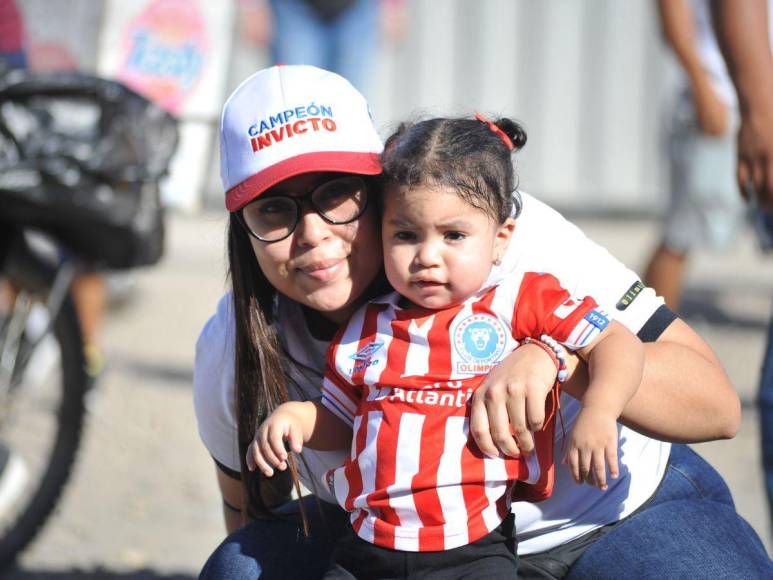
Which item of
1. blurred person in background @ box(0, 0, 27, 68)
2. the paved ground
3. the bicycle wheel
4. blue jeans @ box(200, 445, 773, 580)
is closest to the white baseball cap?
the paved ground

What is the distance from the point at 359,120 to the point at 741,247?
239 inches

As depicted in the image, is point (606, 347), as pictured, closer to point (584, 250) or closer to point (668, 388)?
point (668, 388)

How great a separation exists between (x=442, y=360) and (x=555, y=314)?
0.60 feet

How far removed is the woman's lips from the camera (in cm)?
204

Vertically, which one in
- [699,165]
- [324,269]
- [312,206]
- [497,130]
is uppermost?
[699,165]

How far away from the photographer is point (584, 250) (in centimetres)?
211

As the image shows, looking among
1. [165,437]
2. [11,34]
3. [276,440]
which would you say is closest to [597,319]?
[276,440]

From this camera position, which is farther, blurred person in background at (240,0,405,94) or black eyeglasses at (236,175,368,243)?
blurred person in background at (240,0,405,94)

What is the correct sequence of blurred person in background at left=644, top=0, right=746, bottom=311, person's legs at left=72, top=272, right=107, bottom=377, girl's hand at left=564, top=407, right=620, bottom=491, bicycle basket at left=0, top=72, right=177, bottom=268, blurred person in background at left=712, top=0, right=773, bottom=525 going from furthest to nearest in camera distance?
person's legs at left=72, top=272, right=107, bottom=377, blurred person in background at left=644, top=0, right=746, bottom=311, bicycle basket at left=0, top=72, right=177, bottom=268, blurred person in background at left=712, top=0, right=773, bottom=525, girl's hand at left=564, top=407, right=620, bottom=491

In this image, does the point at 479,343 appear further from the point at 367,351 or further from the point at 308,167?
the point at 308,167

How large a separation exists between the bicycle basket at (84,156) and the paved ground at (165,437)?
11.4 inches

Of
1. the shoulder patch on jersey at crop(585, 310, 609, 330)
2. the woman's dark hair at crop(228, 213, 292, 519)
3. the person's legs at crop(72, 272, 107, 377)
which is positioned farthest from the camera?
the person's legs at crop(72, 272, 107, 377)

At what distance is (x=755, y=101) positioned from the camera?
2604 mm

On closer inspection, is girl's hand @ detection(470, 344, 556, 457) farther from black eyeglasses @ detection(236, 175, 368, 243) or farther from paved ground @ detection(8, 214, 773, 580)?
paved ground @ detection(8, 214, 773, 580)
